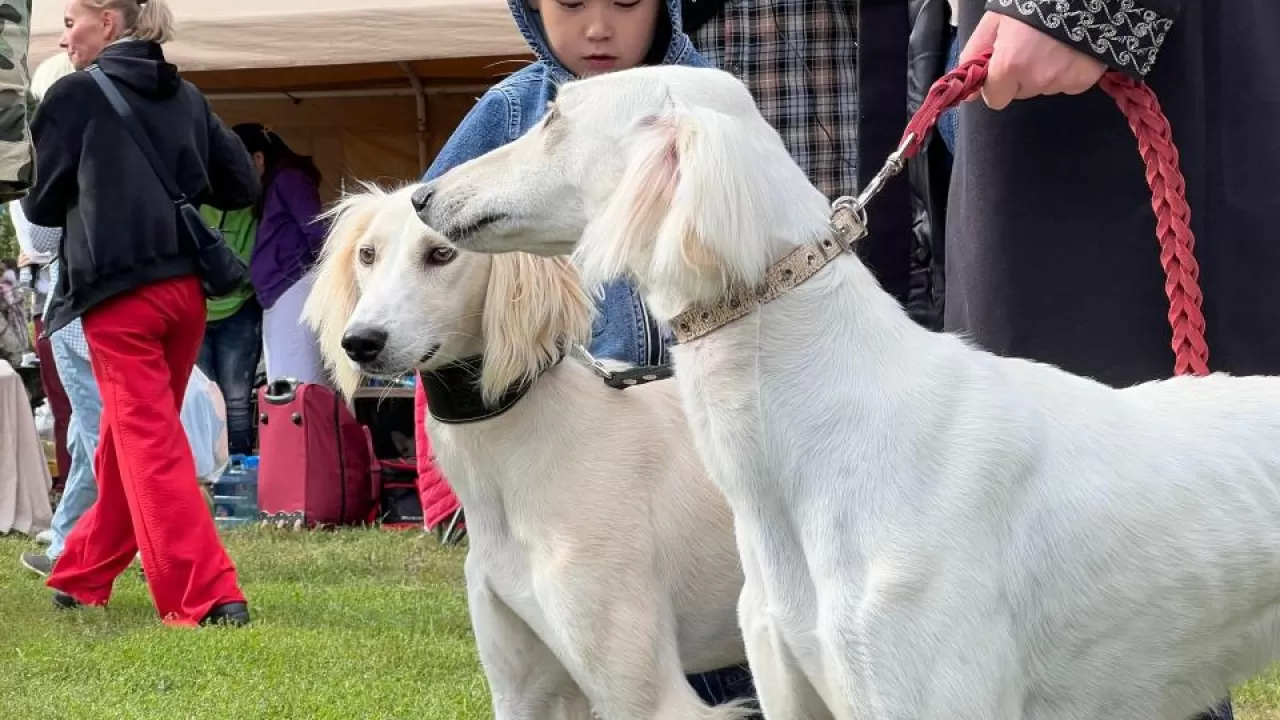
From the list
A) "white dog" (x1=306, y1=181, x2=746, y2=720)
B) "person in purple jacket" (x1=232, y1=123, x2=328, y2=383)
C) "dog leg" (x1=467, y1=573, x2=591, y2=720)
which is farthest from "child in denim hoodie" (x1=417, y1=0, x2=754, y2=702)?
"person in purple jacket" (x1=232, y1=123, x2=328, y2=383)

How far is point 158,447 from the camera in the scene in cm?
562

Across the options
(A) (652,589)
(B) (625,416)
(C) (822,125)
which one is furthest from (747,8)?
(A) (652,589)

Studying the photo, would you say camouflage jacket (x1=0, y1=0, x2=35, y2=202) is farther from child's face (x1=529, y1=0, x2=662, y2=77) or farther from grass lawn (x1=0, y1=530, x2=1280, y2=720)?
grass lawn (x1=0, y1=530, x2=1280, y2=720)

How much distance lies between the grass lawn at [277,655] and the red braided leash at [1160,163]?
7.97 feet

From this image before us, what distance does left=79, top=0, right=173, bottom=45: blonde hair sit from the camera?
607 centimetres

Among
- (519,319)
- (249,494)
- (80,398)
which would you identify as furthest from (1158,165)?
(249,494)

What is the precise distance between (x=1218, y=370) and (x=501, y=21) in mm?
6675

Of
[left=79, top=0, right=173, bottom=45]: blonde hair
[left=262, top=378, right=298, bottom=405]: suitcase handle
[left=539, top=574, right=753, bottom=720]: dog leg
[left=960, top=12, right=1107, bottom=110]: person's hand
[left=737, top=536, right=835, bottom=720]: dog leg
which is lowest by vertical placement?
A: [left=262, top=378, right=298, bottom=405]: suitcase handle

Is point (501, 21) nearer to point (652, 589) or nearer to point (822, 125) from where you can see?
point (822, 125)

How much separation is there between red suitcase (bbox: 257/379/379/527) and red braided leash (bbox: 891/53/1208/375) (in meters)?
6.61

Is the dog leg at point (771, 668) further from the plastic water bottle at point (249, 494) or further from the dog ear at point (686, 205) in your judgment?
the plastic water bottle at point (249, 494)

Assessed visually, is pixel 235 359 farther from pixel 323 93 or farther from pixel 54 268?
pixel 54 268

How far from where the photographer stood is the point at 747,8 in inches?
159

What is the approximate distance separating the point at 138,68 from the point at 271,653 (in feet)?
7.53
